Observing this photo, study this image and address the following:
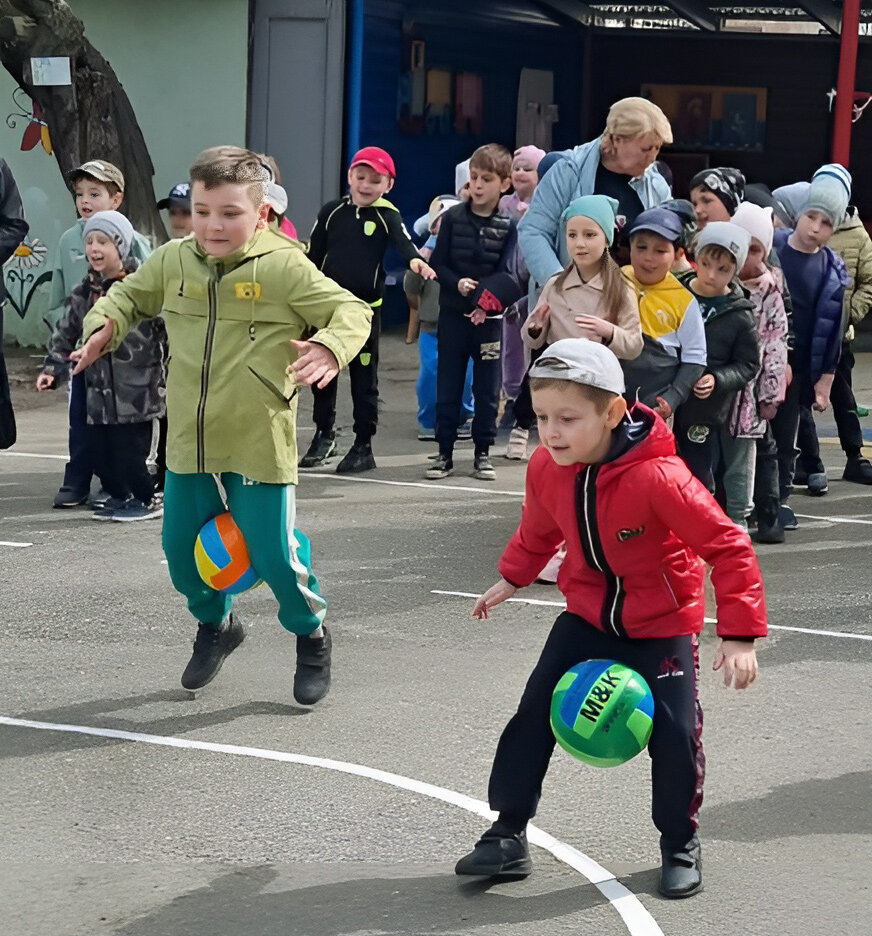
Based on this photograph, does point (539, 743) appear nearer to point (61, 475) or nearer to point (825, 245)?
point (825, 245)

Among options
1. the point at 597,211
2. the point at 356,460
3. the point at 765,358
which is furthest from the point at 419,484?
the point at 597,211

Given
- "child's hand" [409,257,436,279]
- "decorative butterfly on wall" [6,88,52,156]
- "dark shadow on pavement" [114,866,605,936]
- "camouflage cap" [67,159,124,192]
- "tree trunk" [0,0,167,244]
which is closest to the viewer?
"dark shadow on pavement" [114,866,605,936]

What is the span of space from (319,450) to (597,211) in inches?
187

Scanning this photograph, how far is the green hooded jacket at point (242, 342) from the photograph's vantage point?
20.7 ft

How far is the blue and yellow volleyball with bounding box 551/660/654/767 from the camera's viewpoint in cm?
476

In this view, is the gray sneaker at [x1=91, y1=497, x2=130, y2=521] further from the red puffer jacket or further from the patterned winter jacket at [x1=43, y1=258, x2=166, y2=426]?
the red puffer jacket

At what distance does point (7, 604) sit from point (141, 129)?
10831 millimetres

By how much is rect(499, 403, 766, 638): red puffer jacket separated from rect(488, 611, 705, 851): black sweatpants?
0.20ft

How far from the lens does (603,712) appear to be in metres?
4.75

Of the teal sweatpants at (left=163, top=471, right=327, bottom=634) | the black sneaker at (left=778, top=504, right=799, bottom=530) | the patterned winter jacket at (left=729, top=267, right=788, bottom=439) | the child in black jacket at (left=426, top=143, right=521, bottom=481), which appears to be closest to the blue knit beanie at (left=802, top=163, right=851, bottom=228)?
the patterned winter jacket at (left=729, top=267, right=788, bottom=439)

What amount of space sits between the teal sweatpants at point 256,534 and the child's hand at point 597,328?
65.6 inches

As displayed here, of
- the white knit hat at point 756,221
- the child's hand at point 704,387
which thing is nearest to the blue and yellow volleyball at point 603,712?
the child's hand at point 704,387

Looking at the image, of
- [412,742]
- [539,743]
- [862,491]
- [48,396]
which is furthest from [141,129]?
[539,743]

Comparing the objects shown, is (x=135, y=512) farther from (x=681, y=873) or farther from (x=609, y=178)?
(x=681, y=873)
